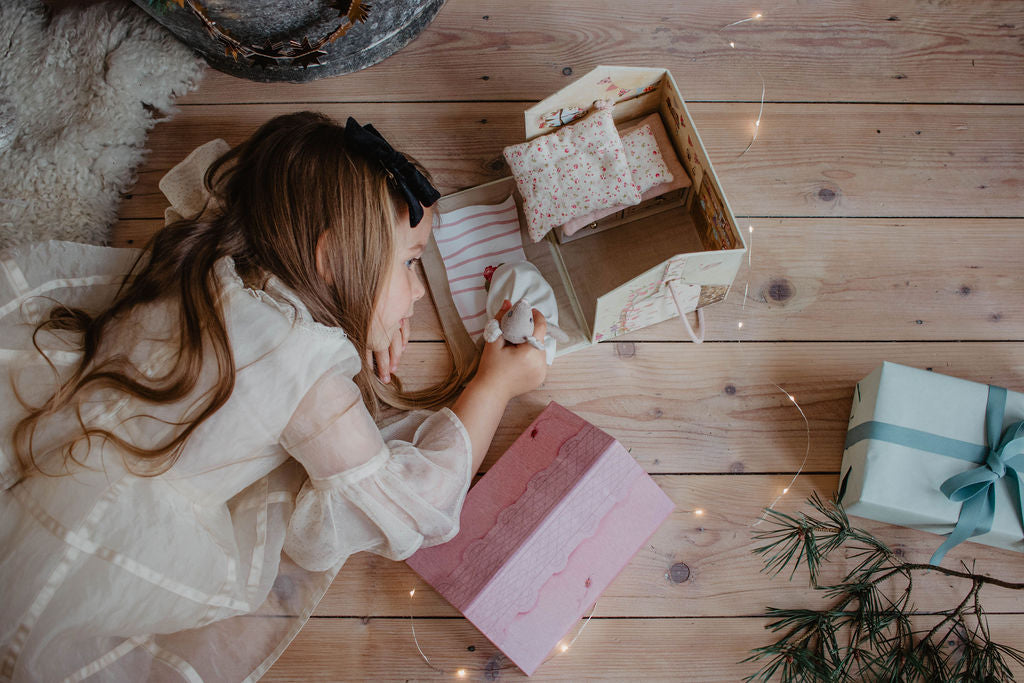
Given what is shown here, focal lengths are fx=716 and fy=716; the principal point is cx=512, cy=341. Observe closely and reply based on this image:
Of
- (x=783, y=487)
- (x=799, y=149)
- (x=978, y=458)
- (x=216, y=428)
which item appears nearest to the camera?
(x=216, y=428)

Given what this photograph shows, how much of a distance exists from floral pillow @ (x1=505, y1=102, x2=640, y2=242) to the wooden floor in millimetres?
152

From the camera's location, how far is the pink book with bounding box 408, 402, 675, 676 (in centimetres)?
95

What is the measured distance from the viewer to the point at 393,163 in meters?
0.85

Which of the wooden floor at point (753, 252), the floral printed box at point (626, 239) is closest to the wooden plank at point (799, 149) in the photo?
the wooden floor at point (753, 252)

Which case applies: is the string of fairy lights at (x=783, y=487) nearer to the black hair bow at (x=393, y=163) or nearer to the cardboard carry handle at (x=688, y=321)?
the cardboard carry handle at (x=688, y=321)

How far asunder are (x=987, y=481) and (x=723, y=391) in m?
0.35

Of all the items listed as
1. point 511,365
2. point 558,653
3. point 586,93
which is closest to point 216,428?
point 511,365

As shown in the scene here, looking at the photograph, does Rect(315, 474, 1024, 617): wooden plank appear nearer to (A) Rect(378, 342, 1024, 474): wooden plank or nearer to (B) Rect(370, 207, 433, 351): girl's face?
(A) Rect(378, 342, 1024, 474): wooden plank

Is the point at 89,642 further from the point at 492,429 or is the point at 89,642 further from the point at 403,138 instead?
the point at 403,138

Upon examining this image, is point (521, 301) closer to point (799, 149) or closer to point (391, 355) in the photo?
point (391, 355)

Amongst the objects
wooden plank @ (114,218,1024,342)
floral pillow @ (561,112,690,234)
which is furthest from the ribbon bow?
floral pillow @ (561,112,690,234)

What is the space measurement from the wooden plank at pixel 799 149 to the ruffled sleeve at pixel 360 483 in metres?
0.46

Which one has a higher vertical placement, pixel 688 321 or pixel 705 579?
pixel 688 321

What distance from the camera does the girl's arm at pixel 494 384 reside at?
1000 mm
